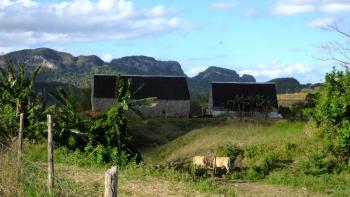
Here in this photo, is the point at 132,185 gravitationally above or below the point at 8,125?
below

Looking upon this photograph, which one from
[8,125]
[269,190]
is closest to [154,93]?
[8,125]

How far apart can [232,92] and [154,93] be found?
1011 centimetres

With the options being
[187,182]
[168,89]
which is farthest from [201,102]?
[187,182]

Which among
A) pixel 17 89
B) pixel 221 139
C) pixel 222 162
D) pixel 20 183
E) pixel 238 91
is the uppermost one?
pixel 238 91

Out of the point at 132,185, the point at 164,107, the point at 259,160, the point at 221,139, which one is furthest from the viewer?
the point at 164,107

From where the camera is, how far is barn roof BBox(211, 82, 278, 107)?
2611 inches

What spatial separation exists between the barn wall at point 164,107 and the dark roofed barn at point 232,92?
3.58 meters

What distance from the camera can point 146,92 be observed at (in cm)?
6925

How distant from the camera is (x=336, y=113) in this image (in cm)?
2342

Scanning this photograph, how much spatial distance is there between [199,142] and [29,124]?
10625 mm

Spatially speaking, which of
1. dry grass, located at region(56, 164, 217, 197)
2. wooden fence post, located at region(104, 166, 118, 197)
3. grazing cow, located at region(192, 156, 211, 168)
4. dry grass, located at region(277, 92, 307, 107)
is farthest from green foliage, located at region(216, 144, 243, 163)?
dry grass, located at region(277, 92, 307, 107)

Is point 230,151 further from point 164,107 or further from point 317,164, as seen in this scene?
point 164,107

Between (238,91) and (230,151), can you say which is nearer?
(230,151)

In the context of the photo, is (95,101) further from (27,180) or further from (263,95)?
(27,180)
